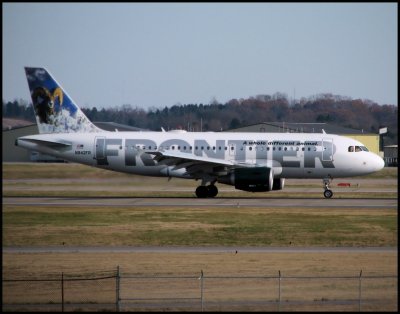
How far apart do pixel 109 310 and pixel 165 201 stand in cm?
2575

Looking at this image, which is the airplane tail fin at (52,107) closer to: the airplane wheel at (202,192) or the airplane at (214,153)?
the airplane at (214,153)

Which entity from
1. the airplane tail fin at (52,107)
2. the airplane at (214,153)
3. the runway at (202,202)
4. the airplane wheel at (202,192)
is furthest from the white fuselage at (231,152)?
the runway at (202,202)

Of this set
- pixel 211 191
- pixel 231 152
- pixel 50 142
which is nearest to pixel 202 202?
pixel 211 191

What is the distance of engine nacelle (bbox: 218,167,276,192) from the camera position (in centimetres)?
4528

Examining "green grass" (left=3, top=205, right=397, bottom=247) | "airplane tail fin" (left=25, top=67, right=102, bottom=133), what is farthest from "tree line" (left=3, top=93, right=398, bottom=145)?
"green grass" (left=3, top=205, right=397, bottom=247)

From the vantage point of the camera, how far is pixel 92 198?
4803cm

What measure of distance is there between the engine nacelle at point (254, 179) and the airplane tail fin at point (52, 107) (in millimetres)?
10375

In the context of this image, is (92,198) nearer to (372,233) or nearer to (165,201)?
(165,201)

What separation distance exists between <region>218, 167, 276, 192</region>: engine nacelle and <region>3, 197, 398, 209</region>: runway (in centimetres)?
86

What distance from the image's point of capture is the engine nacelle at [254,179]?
45.3 meters

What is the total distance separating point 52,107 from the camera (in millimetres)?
50750

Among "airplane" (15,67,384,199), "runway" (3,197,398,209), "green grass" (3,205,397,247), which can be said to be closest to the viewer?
"green grass" (3,205,397,247)

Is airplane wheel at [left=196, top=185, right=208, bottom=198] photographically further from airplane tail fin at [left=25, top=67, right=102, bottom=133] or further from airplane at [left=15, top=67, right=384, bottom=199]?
airplane tail fin at [left=25, top=67, right=102, bottom=133]

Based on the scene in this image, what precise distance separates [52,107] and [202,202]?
12.2m
